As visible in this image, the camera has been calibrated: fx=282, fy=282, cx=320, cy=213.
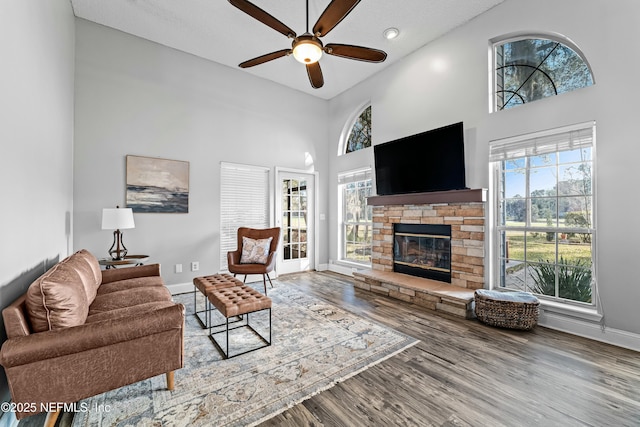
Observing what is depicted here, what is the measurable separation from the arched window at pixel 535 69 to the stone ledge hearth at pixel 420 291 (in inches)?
92.3

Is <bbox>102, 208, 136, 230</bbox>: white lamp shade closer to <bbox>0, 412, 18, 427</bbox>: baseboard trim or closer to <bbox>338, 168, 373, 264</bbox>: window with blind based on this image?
<bbox>0, 412, 18, 427</bbox>: baseboard trim

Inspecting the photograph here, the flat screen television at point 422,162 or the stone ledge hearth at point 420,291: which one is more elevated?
the flat screen television at point 422,162

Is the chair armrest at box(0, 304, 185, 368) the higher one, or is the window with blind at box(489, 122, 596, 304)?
the window with blind at box(489, 122, 596, 304)

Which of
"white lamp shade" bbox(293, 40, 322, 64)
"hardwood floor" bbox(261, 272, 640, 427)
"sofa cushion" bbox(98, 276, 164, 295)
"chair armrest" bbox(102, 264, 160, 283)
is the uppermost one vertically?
"white lamp shade" bbox(293, 40, 322, 64)

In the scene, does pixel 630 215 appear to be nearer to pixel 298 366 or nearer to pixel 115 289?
pixel 298 366

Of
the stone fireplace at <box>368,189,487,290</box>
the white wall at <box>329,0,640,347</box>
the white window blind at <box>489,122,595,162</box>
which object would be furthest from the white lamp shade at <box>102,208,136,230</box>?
the white window blind at <box>489,122,595,162</box>

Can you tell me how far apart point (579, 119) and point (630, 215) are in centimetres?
99

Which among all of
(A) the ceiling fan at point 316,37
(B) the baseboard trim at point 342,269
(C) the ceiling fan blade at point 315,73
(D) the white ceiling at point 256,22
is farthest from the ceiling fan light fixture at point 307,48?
(B) the baseboard trim at point 342,269

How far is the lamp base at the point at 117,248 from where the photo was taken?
137 inches

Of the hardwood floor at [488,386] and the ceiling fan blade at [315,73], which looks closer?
the hardwood floor at [488,386]

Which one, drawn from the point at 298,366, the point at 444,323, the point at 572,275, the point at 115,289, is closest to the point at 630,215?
the point at 572,275

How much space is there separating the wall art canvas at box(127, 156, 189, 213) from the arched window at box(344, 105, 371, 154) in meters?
3.08

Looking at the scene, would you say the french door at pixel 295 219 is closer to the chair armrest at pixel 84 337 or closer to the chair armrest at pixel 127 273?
the chair armrest at pixel 127 273

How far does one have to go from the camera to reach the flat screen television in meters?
3.61
